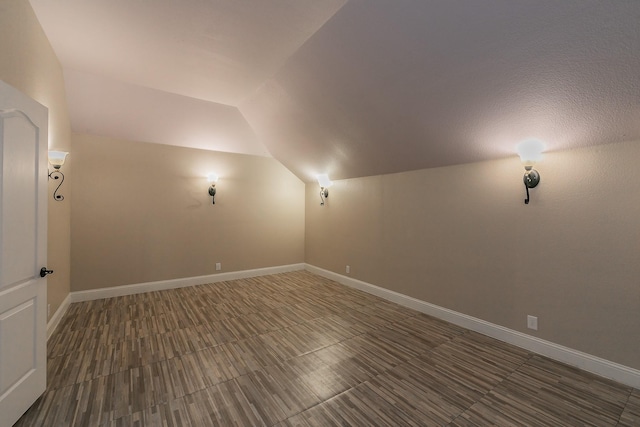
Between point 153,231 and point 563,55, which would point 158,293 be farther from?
point 563,55

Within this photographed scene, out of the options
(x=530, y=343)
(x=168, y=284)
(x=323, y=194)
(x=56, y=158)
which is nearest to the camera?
(x=530, y=343)

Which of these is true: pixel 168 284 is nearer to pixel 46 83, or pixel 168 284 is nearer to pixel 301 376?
pixel 46 83

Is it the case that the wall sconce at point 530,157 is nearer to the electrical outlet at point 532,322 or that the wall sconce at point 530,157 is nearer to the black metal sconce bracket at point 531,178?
the black metal sconce bracket at point 531,178

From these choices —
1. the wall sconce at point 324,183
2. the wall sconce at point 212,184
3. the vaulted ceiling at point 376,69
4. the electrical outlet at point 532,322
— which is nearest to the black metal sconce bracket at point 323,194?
the wall sconce at point 324,183

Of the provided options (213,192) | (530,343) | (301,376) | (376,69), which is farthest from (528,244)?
(213,192)

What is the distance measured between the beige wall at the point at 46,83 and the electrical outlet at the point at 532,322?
4.90 m

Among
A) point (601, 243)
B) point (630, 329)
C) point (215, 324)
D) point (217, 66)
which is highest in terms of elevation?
point (217, 66)

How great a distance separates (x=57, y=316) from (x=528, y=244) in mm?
5476

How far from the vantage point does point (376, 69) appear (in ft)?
8.71

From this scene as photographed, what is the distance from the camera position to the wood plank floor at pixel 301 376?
6.13ft

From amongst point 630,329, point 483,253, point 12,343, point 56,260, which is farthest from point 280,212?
point 630,329

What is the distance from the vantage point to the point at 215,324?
132 inches

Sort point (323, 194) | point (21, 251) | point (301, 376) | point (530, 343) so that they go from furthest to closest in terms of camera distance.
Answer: point (323, 194) → point (530, 343) → point (301, 376) → point (21, 251)

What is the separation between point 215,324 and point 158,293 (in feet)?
5.88
